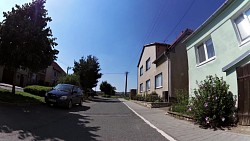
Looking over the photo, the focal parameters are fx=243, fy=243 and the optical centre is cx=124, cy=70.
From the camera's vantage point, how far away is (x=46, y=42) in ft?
52.3

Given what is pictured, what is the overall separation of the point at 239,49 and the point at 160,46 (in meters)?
19.1

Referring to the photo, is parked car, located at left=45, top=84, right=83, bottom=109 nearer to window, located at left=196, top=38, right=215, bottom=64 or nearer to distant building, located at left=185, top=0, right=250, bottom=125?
distant building, located at left=185, top=0, right=250, bottom=125

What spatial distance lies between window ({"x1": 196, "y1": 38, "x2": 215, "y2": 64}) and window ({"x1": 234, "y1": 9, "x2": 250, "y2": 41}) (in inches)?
102

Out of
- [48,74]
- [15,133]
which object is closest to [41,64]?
[15,133]

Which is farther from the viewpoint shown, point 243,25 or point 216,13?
point 216,13

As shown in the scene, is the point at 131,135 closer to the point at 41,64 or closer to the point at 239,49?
the point at 239,49

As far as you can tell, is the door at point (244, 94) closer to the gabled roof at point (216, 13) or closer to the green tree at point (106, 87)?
the gabled roof at point (216, 13)

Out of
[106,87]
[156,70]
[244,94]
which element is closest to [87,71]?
[156,70]

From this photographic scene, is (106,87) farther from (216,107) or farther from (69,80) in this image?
(216,107)

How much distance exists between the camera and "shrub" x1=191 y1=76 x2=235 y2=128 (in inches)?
333

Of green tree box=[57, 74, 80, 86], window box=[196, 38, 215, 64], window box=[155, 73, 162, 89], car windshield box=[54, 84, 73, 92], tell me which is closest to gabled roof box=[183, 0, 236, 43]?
window box=[196, 38, 215, 64]

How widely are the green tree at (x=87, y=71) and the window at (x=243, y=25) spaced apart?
3092cm

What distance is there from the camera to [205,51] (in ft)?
41.5

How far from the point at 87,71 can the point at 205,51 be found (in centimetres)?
2788
